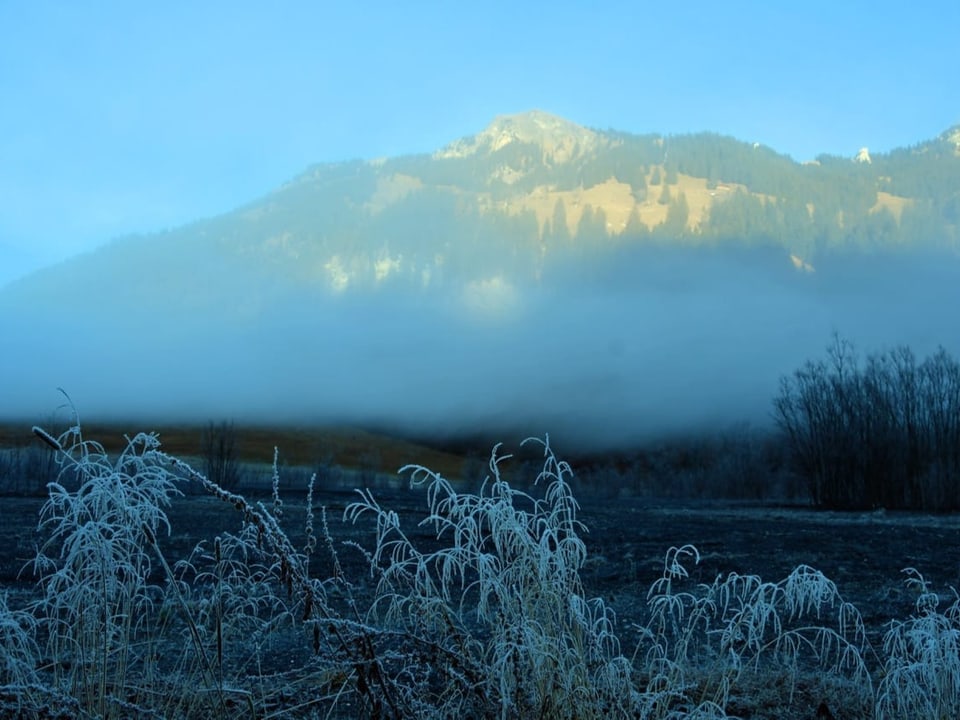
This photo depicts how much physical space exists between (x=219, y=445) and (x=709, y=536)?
133ft

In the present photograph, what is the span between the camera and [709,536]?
64.8ft

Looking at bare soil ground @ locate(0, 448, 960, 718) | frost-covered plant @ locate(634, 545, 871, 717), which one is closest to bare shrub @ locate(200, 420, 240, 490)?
bare soil ground @ locate(0, 448, 960, 718)

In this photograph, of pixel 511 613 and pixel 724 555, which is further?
pixel 724 555

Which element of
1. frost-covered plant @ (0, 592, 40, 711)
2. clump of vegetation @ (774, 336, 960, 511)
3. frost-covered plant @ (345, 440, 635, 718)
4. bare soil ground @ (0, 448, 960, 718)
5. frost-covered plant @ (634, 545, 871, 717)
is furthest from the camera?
clump of vegetation @ (774, 336, 960, 511)

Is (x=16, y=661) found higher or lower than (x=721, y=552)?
higher

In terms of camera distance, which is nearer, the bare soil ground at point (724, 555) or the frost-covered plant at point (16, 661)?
the frost-covered plant at point (16, 661)

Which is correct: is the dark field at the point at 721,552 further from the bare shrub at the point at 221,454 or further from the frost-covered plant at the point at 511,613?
the bare shrub at the point at 221,454

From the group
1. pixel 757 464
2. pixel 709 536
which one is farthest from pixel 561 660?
pixel 757 464

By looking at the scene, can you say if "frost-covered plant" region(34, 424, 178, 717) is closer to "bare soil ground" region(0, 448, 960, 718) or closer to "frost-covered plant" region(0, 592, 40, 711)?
"frost-covered plant" region(0, 592, 40, 711)

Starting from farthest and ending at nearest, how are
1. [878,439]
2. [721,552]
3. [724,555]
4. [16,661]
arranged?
[878,439] < [721,552] < [724,555] < [16,661]

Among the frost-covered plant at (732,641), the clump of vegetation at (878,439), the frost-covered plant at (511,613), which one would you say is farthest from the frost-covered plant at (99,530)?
the clump of vegetation at (878,439)

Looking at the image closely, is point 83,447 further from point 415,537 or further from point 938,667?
point 415,537

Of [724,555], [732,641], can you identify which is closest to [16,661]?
[732,641]

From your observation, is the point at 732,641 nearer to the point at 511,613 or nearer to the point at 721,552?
the point at 511,613
